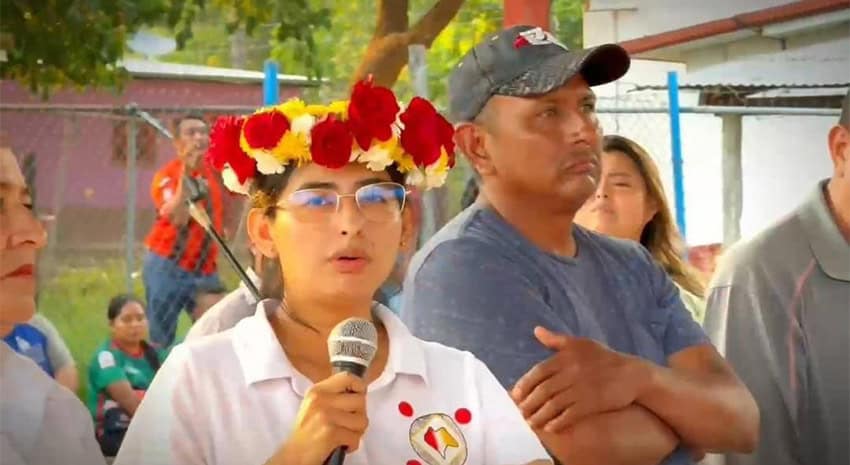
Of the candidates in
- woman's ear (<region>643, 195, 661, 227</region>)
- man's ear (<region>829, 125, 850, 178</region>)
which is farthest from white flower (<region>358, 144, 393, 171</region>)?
man's ear (<region>829, 125, 850, 178</region>)

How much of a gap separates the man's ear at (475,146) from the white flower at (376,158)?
0.37 meters

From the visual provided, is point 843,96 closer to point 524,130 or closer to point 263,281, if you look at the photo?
point 524,130

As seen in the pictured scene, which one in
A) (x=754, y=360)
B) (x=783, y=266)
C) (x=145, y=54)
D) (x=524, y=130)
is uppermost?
(x=145, y=54)

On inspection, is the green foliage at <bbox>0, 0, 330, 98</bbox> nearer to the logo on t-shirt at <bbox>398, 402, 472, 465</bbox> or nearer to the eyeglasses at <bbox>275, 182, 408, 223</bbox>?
the eyeglasses at <bbox>275, 182, 408, 223</bbox>

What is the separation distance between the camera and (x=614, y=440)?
7.29 feet

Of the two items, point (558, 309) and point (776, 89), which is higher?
point (776, 89)

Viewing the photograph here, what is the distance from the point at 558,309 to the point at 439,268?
0.22 meters

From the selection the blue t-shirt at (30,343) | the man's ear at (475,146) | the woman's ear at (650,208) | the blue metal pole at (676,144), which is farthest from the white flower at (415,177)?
the blue metal pole at (676,144)

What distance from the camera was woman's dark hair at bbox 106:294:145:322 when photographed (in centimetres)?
221

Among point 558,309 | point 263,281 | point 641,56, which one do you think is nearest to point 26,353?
point 263,281

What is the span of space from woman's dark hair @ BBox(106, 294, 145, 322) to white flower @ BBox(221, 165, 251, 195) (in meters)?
0.42

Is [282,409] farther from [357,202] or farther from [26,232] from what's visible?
[26,232]

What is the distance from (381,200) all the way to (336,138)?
0.12 m

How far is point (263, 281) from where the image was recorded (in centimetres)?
195
